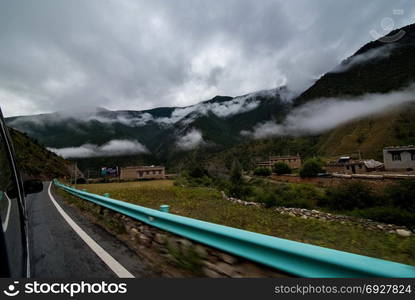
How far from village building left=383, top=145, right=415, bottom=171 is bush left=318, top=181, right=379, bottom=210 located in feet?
87.6

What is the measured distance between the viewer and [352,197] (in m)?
29.1

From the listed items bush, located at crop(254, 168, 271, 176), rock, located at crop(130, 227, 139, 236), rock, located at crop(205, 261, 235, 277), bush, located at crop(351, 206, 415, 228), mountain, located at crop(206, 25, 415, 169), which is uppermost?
mountain, located at crop(206, 25, 415, 169)

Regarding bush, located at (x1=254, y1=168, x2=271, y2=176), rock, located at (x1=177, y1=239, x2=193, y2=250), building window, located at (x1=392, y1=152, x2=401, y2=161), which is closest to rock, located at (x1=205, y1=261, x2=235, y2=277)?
rock, located at (x1=177, y1=239, x2=193, y2=250)

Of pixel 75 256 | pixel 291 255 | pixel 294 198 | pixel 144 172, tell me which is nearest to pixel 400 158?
pixel 294 198

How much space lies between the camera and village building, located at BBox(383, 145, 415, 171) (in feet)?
156

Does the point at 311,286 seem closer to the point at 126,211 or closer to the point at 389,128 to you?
the point at 126,211

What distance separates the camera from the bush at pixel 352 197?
28547 millimetres

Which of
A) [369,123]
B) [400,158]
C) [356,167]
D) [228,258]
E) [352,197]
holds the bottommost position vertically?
[352,197]

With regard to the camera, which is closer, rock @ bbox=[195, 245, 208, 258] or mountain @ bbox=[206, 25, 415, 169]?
rock @ bbox=[195, 245, 208, 258]

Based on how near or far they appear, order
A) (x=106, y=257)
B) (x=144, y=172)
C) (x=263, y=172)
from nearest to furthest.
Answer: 1. (x=106, y=257)
2. (x=263, y=172)
3. (x=144, y=172)

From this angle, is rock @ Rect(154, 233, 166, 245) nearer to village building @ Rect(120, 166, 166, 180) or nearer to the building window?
the building window

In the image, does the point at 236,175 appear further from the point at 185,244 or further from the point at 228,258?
the point at 228,258

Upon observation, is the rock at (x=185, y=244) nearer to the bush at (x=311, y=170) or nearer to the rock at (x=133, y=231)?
the rock at (x=133, y=231)

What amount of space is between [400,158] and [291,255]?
61846mm
